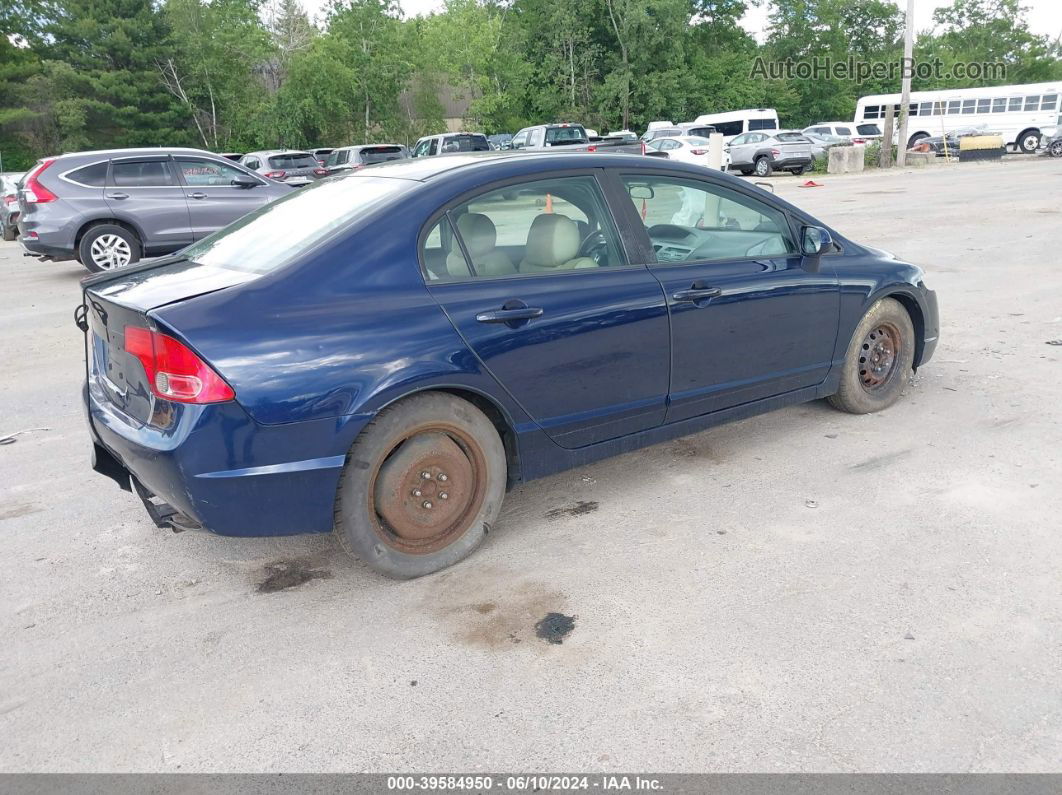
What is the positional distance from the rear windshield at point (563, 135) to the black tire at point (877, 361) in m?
21.2

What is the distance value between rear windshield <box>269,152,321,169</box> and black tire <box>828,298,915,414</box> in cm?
2011

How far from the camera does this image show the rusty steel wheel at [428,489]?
3428 mm

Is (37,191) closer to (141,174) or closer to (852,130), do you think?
(141,174)

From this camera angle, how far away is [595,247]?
4.01 m

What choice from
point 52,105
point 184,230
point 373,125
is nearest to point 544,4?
point 373,125

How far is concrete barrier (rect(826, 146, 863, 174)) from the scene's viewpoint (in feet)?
104

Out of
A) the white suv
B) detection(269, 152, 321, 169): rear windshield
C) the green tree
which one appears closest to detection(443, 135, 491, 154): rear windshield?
detection(269, 152, 321, 169): rear windshield

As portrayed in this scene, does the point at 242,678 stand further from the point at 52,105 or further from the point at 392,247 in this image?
the point at 52,105

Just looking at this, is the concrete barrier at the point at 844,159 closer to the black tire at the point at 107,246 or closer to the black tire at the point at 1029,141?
the black tire at the point at 1029,141

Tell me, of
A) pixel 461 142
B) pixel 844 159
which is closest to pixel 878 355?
pixel 461 142

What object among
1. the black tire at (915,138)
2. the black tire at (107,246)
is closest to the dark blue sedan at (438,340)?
the black tire at (107,246)

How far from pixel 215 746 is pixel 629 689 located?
4.25 feet

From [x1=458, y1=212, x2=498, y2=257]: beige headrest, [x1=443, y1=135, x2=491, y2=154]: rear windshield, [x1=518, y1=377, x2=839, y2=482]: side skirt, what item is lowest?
[x1=518, y1=377, x2=839, y2=482]: side skirt

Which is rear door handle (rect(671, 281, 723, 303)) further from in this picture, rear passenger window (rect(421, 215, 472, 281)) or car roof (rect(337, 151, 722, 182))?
rear passenger window (rect(421, 215, 472, 281))
